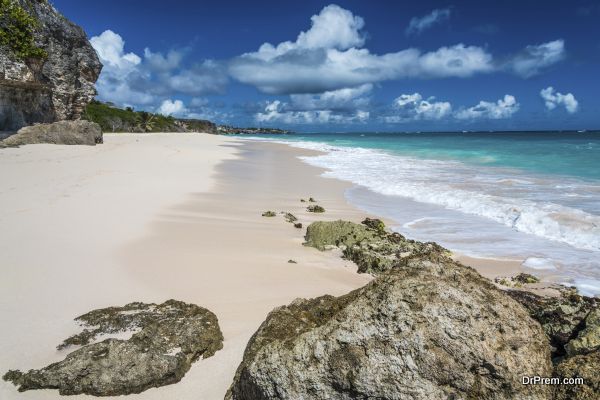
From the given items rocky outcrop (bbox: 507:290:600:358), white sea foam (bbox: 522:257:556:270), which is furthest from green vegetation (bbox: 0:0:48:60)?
rocky outcrop (bbox: 507:290:600:358)

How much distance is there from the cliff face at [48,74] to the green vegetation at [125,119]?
74.4ft

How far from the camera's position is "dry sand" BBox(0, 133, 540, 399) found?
12.1 feet

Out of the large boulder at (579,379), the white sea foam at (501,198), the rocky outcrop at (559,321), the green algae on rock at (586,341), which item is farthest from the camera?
the white sea foam at (501,198)

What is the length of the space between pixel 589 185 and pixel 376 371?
56.1 feet

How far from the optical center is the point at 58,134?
75.0 ft

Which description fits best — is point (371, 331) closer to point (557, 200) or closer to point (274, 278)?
point (274, 278)

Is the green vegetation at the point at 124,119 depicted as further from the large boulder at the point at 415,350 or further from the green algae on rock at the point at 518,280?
the large boulder at the point at 415,350

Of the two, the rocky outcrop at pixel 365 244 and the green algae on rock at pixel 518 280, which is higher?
the rocky outcrop at pixel 365 244

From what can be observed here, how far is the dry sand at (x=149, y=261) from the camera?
12.1 ft

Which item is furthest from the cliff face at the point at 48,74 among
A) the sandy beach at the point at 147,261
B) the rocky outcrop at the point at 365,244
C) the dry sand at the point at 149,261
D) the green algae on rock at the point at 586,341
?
the green algae on rock at the point at 586,341

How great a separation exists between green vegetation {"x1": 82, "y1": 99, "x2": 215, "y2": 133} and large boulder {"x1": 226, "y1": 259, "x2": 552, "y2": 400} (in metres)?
54.1

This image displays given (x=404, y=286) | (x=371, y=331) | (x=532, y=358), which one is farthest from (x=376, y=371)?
(x=532, y=358)

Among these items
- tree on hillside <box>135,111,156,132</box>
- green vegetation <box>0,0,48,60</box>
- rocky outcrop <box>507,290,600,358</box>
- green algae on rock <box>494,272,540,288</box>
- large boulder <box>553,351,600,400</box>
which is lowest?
green algae on rock <box>494,272,540,288</box>

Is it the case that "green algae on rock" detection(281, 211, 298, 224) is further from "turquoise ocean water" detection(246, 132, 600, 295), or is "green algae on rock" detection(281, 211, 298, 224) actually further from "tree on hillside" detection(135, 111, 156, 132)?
"tree on hillside" detection(135, 111, 156, 132)
